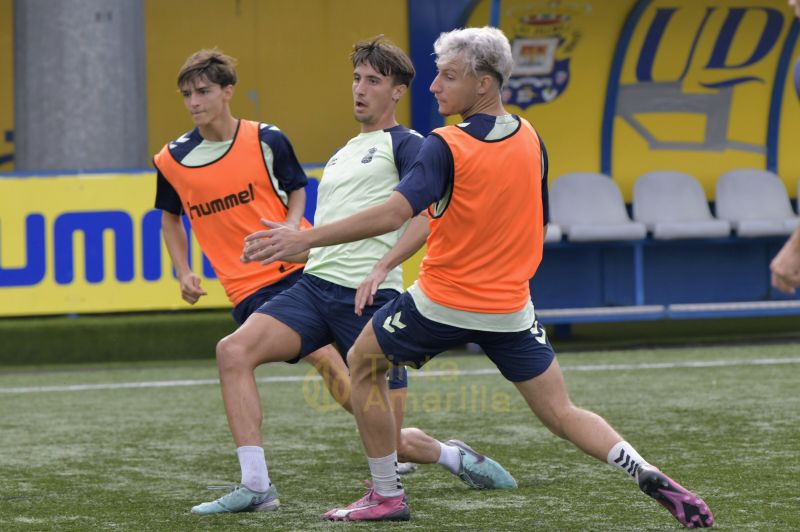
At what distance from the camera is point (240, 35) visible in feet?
45.9

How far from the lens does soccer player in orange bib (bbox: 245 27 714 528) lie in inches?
181

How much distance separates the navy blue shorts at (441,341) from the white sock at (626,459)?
350mm

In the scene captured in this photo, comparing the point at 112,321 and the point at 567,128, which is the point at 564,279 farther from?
the point at 112,321

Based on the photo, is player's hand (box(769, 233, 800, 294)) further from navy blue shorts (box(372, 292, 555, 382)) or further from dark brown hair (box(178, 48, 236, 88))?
dark brown hair (box(178, 48, 236, 88))

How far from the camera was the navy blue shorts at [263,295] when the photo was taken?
5918mm

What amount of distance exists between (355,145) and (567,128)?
7.55m

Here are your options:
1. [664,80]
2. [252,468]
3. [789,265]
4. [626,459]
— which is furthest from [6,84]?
[789,265]

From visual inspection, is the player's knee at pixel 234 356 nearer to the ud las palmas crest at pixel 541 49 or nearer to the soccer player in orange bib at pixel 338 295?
the soccer player in orange bib at pixel 338 295

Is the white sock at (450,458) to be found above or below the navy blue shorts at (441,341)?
below

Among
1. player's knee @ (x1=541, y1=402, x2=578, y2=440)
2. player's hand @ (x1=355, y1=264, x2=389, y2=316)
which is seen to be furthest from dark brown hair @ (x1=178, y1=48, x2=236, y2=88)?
player's knee @ (x1=541, y1=402, x2=578, y2=440)

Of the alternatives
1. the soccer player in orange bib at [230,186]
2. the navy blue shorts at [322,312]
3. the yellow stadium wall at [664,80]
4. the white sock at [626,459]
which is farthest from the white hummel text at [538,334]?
the yellow stadium wall at [664,80]

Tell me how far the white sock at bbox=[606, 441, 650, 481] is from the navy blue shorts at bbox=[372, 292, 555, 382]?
1.15ft

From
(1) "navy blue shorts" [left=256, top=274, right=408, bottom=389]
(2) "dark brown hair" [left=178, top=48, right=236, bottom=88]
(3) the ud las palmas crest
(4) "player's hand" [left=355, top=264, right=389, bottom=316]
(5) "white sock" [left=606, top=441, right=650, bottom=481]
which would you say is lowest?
(5) "white sock" [left=606, top=441, right=650, bottom=481]

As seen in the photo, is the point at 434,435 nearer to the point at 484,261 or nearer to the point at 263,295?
the point at 263,295
